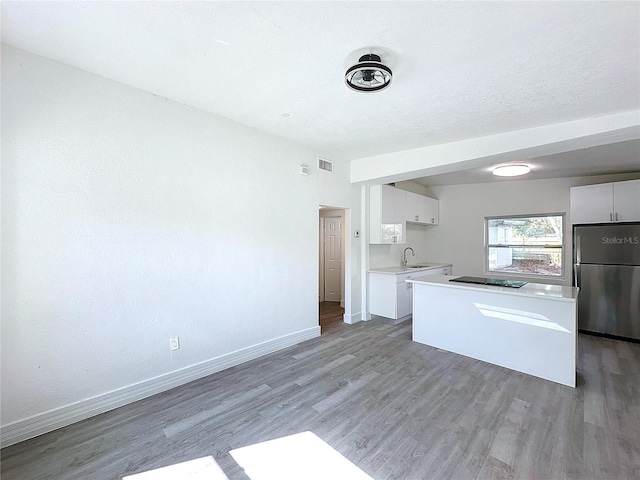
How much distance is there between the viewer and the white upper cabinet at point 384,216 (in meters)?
4.92

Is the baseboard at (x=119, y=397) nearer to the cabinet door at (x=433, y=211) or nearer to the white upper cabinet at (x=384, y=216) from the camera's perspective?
the white upper cabinet at (x=384, y=216)

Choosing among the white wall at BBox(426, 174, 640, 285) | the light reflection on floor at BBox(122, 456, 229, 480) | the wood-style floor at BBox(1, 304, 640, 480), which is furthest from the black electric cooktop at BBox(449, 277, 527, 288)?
the light reflection on floor at BBox(122, 456, 229, 480)

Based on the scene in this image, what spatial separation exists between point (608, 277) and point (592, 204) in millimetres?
1092

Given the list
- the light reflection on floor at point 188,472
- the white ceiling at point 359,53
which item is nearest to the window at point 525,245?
the white ceiling at point 359,53

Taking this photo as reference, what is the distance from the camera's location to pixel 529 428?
2.12 m

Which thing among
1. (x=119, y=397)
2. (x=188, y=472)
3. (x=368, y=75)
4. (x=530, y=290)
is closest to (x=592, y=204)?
(x=530, y=290)

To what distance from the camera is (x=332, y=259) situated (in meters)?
6.53

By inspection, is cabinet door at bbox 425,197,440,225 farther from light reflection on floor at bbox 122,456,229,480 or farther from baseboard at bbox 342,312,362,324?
light reflection on floor at bbox 122,456,229,480

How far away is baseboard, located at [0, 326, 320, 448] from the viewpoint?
2.00m

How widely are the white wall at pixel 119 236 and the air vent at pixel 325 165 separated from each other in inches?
30.4

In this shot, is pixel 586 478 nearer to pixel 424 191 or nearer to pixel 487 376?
pixel 487 376

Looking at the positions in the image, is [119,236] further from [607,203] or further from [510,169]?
[607,203]

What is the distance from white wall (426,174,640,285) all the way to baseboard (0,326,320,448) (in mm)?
4501

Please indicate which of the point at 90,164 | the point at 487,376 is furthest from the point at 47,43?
the point at 487,376
